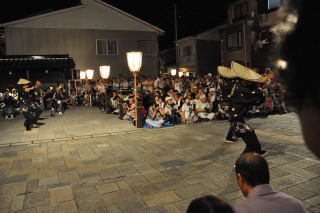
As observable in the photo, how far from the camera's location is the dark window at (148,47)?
82.3 ft

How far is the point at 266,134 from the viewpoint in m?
8.07

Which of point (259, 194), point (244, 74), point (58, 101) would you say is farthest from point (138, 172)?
point (58, 101)

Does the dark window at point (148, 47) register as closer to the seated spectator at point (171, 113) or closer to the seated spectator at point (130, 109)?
the seated spectator at point (130, 109)

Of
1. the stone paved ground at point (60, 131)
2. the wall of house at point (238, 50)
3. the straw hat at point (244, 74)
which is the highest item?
the wall of house at point (238, 50)

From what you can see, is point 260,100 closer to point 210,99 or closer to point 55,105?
point 210,99

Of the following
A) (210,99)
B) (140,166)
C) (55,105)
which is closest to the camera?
(140,166)

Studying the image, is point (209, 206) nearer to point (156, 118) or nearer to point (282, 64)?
point (282, 64)

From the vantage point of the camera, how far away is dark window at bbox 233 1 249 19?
25250mm

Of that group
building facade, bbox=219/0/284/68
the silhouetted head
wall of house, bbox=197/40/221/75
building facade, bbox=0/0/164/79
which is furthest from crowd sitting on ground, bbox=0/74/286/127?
wall of house, bbox=197/40/221/75

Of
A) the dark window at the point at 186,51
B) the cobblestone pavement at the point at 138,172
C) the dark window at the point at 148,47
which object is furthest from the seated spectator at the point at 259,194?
the dark window at the point at 186,51

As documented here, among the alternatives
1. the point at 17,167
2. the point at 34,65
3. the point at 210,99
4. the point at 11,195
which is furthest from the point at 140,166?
the point at 34,65

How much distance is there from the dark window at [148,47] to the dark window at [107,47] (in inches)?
99.2

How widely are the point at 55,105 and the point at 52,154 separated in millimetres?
9927

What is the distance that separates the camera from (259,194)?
1751 millimetres
